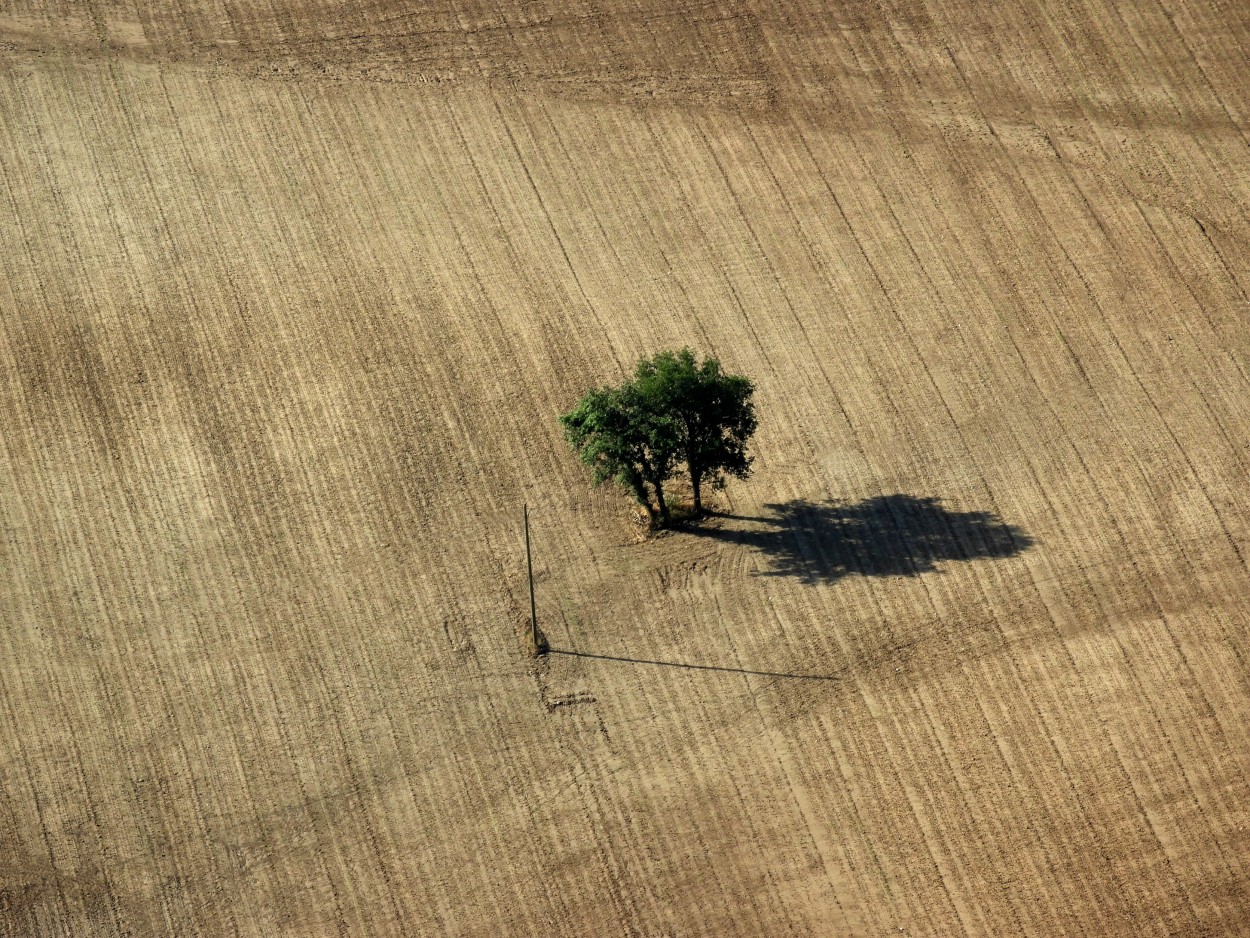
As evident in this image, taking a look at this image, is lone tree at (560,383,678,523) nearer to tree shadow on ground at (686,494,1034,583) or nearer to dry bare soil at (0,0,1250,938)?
dry bare soil at (0,0,1250,938)

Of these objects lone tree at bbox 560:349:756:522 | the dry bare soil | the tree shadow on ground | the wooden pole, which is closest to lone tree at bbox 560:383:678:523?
lone tree at bbox 560:349:756:522

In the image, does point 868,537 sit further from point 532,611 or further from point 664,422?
point 532,611

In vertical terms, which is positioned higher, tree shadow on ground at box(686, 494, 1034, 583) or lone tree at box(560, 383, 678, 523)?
lone tree at box(560, 383, 678, 523)

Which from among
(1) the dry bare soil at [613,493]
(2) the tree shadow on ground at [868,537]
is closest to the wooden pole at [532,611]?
(1) the dry bare soil at [613,493]

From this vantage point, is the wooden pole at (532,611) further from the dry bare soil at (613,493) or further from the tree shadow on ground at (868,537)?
the tree shadow on ground at (868,537)

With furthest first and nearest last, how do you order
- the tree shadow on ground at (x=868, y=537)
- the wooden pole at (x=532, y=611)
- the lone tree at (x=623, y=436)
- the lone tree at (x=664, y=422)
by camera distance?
the tree shadow on ground at (x=868, y=537), the wooden pole at (x=532, y=611), the lone tree at (x=623, y=436), the lone tree at (x=664, y=422)
